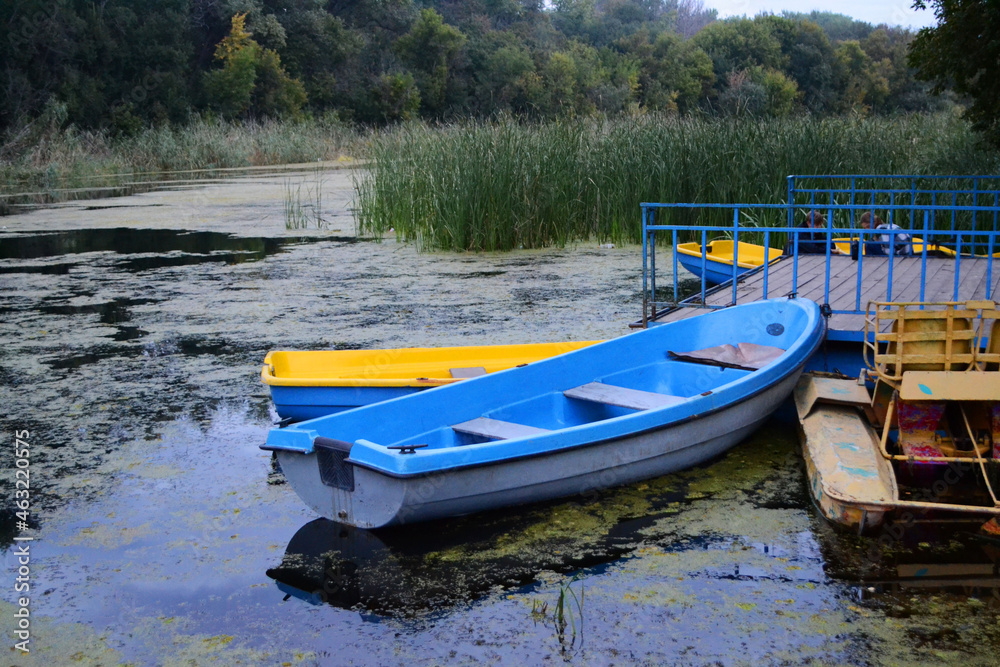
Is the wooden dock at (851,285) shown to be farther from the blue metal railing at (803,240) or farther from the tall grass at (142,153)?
the tall grass at (142,153)

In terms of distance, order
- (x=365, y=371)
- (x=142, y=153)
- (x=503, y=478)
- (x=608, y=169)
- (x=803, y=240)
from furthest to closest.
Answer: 1. (x=142, y=153)
2. (x=608, y=169)
3. (x=803, y=240)
4. (x=365, y=371)
5. (x=503, y=478)

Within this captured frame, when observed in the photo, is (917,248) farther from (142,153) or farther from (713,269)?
(142,153)

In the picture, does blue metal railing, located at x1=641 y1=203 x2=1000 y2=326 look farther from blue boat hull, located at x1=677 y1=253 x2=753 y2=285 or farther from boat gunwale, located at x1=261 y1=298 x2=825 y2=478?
boat gunwale, located at x1=261 y1=298 x2=825 y2=478

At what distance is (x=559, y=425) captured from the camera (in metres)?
3.43

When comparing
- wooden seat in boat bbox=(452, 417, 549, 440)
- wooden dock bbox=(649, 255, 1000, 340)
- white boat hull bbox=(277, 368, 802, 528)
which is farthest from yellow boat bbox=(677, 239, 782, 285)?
wooden seat in boat bbox=(452, 417, 549, 440)

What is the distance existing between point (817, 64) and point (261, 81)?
57.8ft

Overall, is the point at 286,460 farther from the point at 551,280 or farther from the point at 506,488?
the point at 551,280

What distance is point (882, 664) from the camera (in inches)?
80.4

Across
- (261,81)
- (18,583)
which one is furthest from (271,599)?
(261,81)

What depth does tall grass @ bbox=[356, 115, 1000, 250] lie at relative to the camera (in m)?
7.89

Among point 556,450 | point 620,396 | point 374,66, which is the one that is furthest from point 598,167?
point 374,66

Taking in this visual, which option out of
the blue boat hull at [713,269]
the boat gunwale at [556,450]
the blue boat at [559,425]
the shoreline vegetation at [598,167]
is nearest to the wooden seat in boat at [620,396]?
the blue boat at [559,425]

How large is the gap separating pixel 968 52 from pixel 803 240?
1.59 m

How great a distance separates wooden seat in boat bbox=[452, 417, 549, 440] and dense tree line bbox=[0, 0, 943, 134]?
20.0 meters
